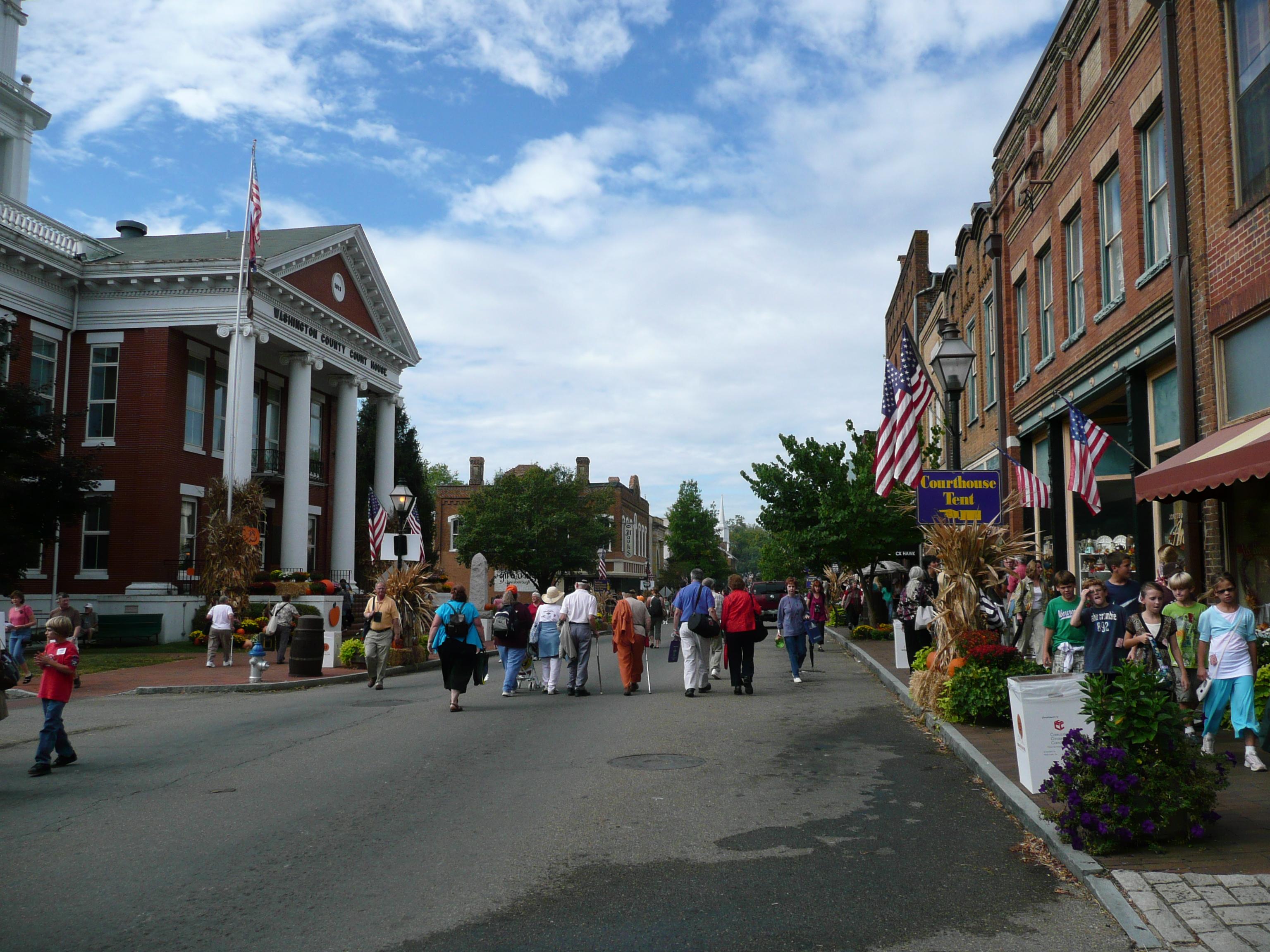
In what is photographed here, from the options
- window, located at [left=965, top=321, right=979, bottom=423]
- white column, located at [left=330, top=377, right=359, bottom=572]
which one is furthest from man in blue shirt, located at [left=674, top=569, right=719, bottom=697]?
white column, located at [left=330, top=377, right=359, bottom=572]

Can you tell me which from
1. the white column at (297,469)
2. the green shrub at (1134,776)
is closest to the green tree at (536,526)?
the white column at (297,469)

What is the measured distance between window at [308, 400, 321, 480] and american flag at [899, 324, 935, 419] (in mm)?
29198

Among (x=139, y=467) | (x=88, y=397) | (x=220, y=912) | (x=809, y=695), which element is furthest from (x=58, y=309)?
(x=220, y=912)

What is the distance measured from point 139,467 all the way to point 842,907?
3009 cm

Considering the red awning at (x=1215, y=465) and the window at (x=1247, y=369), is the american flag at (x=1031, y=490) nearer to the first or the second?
the red awning at (x=1215, y=465)

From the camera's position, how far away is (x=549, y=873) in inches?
235

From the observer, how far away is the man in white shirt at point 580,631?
1583 centimetres

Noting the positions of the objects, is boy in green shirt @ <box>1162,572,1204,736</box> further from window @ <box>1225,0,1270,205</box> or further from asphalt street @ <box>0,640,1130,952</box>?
window @ <box>1225,0,1270,205</box>

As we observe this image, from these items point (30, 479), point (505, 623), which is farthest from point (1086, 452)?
point (30, 479)

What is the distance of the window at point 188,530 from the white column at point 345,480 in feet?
18.2

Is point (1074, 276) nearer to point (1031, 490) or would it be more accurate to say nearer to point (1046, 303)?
point (1046, 303)

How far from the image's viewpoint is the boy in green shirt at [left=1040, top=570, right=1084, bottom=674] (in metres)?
10.3

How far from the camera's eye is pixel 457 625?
1439 centimetres

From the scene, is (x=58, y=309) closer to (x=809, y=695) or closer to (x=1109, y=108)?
(x=809, y=695)
